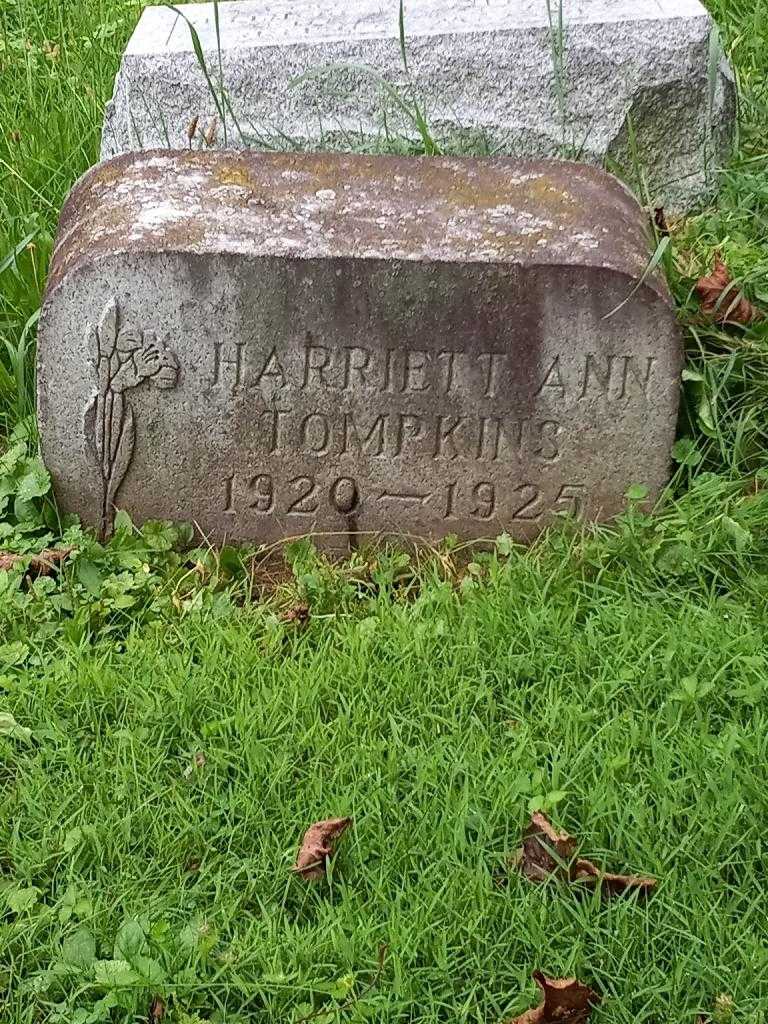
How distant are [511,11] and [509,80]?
11.3 inches

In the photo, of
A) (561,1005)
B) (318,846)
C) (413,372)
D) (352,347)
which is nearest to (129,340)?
(352,347)

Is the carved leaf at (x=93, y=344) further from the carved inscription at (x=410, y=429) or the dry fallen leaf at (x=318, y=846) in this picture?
the dry fallen leaf at (x=318, y=846)

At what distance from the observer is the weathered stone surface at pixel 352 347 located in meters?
2.77

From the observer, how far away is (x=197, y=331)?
284 centimetres

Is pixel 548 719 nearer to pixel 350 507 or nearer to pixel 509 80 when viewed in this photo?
pixel 350 507

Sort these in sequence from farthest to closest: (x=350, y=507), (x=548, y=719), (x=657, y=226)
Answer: (x=657, y=226) < (x=350, y=507) < (x=548, y=719)

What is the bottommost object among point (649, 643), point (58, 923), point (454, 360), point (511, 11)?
point (58, 923)

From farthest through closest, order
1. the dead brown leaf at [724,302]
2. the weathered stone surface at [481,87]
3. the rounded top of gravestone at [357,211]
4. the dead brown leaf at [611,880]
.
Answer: the weathered stone surface at [481,87] → the dead brown leaf at [724,302] → the rounded top of gravestone at [357,211] → the dead brown leaf at [611,880]

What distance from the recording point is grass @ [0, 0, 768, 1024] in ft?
6.65

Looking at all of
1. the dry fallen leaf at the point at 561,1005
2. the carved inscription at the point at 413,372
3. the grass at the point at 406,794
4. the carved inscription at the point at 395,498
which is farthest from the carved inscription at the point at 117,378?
the dry fallen leaf at the point at 561,1005

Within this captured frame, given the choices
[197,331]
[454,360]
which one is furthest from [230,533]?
[454,360]

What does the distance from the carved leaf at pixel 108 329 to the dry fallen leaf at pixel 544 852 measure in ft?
4.89

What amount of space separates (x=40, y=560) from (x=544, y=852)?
144 centimetres

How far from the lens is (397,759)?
2395 millimetres
